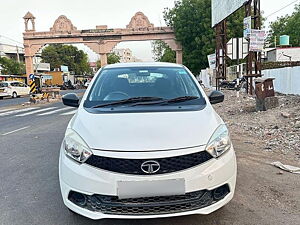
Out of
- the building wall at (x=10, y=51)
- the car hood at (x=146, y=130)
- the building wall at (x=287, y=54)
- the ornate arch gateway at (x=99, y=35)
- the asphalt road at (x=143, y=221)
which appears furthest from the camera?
the building wall at (x=10, y=51)

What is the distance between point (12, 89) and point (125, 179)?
99.8 feet

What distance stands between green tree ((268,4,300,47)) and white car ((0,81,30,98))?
42661 mm

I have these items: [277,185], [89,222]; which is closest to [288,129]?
[277,185]

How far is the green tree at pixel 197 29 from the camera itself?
33.0 m

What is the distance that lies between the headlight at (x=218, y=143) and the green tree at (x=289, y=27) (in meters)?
53.4

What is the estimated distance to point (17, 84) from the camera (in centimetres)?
3052

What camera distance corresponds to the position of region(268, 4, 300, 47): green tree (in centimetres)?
4994

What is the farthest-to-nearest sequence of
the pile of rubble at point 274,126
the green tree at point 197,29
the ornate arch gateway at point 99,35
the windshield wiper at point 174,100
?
the ornate arch gateway at point 99,35 < the green tree at point 197,29 < the pile of rubble at point 274,126 < the windshield wiper at point 174,100

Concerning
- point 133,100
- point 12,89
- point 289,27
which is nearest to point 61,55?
point 12,89

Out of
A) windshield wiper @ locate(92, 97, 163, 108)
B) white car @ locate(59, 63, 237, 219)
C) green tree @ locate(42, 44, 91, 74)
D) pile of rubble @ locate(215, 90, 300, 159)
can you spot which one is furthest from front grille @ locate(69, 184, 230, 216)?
green tree @ locate(42, 44, 91, 74)

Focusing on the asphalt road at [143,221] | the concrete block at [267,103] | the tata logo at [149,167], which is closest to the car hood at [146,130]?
the tata logo at [149,167]

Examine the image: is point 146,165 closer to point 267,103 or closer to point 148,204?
point 148,204

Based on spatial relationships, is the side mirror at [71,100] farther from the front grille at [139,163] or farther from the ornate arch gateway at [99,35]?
the ornate arch gateway at [99,35]

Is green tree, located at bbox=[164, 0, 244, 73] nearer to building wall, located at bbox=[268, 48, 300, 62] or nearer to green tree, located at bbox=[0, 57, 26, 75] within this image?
building wall, located at bbox=[268, 48, 300, 62]
